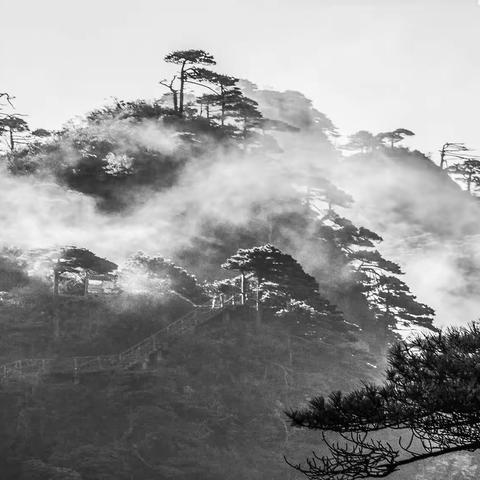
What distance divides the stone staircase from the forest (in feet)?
0.44

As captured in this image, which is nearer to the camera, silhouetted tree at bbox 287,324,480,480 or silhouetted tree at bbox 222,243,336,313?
silhouetted tree at bbox 287,324,480,480

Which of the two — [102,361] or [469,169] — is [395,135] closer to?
[469,169]

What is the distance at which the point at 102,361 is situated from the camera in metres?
43.6

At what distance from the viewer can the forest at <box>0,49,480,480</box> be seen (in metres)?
15.1

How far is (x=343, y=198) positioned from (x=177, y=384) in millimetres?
40447

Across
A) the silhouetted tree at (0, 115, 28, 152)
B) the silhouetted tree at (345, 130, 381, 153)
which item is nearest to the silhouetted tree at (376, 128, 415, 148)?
the silhouetted tree at (345, 130, 381, 153)

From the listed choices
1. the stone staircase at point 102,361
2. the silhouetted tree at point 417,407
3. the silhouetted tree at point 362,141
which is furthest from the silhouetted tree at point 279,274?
the silhouetted tree at point 362,141

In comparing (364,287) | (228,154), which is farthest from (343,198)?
(364,287)

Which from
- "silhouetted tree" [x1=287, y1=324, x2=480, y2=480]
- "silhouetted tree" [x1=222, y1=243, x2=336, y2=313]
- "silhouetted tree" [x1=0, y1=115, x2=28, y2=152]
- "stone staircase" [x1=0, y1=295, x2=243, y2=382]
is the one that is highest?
"silhouetted tree" [x1=0, y1=115, x2=28, y2=152]

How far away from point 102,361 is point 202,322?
830 cm

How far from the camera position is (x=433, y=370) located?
13633 mm

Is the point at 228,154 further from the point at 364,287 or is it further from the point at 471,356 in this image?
the point at 471,356

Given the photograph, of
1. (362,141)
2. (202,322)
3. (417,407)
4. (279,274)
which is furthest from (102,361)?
(362,141)

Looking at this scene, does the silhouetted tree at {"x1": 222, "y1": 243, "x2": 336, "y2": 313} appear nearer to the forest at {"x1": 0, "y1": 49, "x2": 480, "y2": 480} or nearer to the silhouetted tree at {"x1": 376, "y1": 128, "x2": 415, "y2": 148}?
the forest at {"x1": 0, "y1": 49, "x2": 480, "y2": 480}
